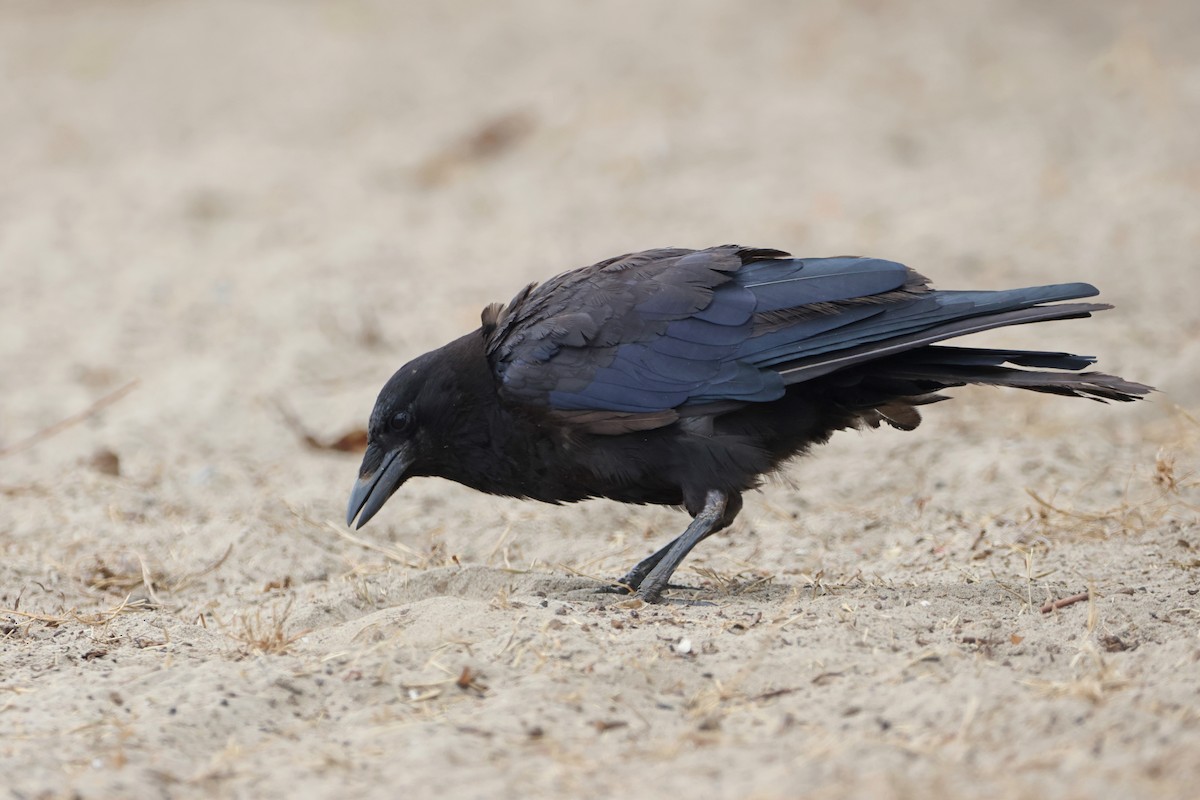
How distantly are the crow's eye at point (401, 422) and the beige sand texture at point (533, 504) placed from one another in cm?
54

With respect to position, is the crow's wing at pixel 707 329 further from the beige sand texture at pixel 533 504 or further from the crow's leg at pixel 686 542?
the beige sand texture at pixel 533 504

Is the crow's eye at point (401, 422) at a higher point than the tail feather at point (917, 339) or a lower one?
lower

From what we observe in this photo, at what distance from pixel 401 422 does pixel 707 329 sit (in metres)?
1.19

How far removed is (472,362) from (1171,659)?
261 cm

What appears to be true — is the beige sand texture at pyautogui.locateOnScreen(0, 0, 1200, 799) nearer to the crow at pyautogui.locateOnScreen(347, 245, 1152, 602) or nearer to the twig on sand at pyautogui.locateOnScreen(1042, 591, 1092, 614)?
the twig on sand at pyautogui.locateOnScreen(1042, 591, 1092, 614)

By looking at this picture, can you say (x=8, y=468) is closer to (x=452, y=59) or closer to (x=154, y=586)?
(x=154, y=586)

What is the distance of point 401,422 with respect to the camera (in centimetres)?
525

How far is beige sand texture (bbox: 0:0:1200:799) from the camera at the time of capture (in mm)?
3352

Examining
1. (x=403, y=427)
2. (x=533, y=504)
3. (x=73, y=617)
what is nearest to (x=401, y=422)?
(x=403, y=427)

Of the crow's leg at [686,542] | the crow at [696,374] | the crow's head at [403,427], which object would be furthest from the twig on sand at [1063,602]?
the crow's head at [403,427]

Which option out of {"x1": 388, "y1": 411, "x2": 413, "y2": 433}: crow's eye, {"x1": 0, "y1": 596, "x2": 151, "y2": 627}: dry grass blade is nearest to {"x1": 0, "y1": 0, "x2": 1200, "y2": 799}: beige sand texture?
{"x1": 0, "y1": 596, "x2": 151, "y2": 627}: dry grass blade

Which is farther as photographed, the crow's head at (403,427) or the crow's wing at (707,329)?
the crow's head at (403,427)

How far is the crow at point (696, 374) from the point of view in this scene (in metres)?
4.79

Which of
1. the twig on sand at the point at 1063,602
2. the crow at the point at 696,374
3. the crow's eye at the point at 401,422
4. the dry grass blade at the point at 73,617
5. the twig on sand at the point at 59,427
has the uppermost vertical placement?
the crow at the point at 696,374
